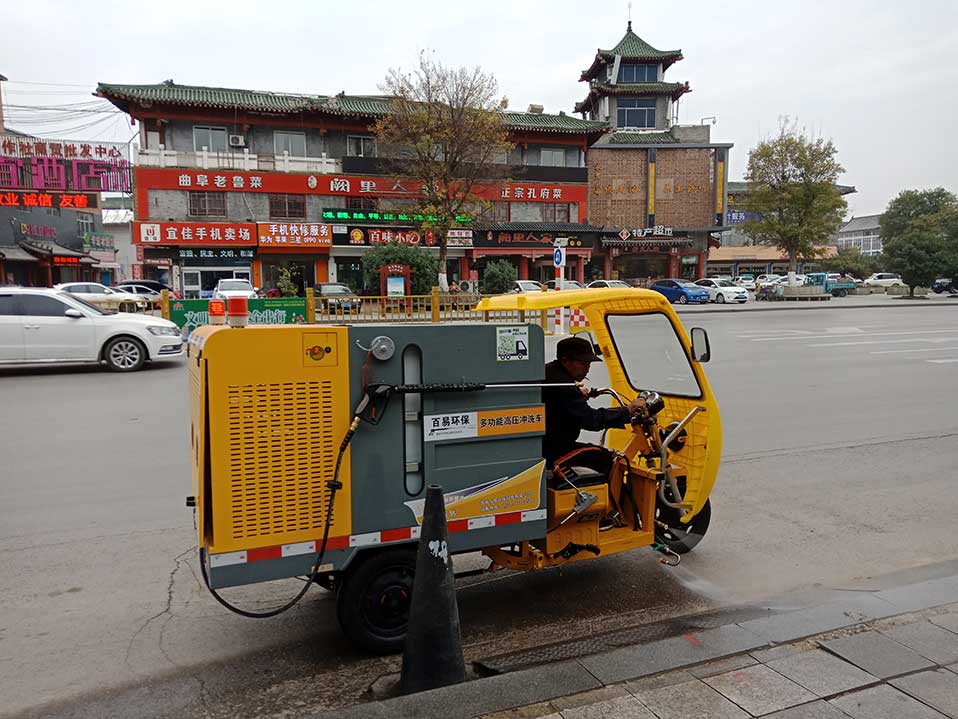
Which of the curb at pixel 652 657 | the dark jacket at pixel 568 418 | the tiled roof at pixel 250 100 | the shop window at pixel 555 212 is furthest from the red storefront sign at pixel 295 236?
the curb at pixel 652 657

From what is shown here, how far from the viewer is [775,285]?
4203 cm

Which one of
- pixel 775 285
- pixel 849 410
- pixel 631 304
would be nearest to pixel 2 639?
pixel 631 304

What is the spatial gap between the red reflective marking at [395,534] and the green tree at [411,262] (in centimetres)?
2791

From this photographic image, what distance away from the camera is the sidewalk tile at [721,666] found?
9.79ft

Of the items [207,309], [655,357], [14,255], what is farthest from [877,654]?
[14,255]

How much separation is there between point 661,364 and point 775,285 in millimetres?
41248

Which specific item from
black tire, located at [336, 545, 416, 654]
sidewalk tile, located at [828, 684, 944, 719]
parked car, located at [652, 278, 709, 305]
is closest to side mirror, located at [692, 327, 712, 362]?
sidewalk tile, located at [828, 684, 944, 719]

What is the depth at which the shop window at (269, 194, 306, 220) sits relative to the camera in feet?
119

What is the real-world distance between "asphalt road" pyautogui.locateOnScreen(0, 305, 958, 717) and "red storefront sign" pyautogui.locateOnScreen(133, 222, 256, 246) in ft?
88.9

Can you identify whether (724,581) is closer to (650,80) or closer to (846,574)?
(846,574)

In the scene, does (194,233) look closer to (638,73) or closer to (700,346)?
(700,346)

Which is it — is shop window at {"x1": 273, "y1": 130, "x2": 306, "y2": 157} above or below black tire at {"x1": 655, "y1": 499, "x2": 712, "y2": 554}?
above

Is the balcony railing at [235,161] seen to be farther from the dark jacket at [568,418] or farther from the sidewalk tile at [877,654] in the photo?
the sidewalk tile at [877,654]

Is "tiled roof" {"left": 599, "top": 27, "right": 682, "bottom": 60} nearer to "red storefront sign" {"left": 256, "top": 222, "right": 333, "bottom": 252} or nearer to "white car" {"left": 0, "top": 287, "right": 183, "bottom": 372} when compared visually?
"red storefront sign" {"left": 256, "top": 222, "right": 333, "bottom": 252}
